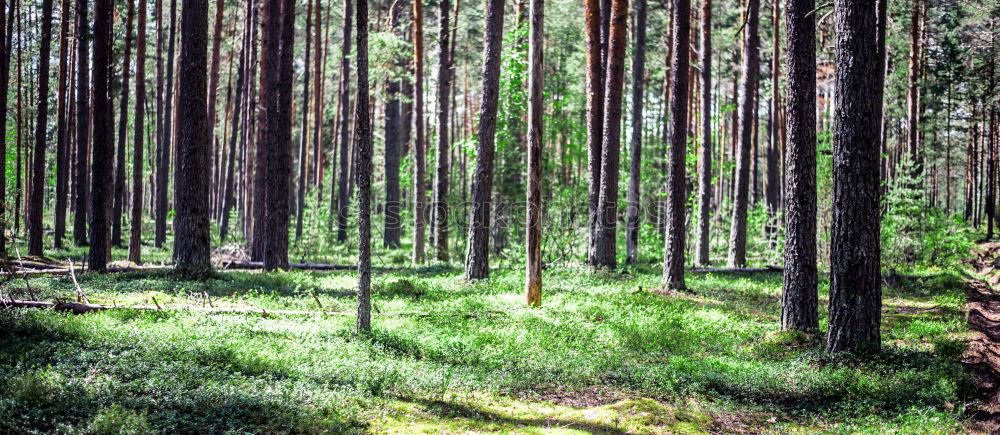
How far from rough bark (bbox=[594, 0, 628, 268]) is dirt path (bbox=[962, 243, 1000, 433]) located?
26.1ft

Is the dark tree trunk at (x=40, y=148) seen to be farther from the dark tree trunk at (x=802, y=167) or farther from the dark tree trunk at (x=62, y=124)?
the dark tree trunk at (x=802, y=167)

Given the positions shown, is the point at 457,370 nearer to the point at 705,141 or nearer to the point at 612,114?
the point at 612,114

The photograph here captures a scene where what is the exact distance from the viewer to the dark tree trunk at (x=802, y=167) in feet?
31.6

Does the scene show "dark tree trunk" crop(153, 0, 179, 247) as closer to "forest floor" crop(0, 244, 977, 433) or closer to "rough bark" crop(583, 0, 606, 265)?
"forest floor" crop(0, 244, 977, 433)

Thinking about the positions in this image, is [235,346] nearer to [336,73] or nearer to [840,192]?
[840,192]

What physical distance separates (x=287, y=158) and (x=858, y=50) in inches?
529

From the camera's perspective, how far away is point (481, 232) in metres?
15.2

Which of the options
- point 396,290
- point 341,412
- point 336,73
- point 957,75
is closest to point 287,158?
point 396,290

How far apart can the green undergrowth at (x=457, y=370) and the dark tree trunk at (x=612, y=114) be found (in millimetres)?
4889

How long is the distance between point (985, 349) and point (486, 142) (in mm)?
9942

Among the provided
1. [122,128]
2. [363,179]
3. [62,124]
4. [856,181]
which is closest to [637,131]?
[856,181]

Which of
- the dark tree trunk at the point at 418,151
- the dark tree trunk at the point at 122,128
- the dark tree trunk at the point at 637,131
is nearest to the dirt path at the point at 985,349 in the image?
the dark tree trunk at the point at 637,131

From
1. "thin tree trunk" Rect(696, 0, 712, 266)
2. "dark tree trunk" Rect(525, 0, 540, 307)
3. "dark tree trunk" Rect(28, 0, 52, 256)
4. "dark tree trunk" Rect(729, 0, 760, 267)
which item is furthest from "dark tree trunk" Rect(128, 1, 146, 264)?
"dark tree trunk" Rect(729, 0, 760, 267)

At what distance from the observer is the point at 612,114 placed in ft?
54.6
